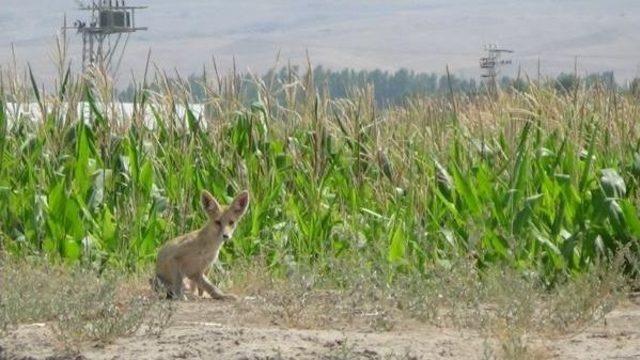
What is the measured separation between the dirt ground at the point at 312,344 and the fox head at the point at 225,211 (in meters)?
1.60

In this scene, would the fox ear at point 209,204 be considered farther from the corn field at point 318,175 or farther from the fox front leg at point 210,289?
the corn field at point 318,175

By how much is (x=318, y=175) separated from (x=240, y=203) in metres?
2.69

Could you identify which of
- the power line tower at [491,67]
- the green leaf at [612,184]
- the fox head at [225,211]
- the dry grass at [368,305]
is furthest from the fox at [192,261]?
the power line tower at [491,67]

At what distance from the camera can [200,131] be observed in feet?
43.7

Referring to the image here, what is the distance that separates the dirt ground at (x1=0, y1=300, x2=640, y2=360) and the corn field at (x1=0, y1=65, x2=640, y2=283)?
77.6 inches

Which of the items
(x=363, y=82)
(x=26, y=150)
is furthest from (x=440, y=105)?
(x=26, y=150)

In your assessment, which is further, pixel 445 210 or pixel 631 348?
pixel 445 210

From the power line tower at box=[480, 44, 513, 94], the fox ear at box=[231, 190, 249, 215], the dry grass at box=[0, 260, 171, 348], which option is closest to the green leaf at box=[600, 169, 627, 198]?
the fox ear at box=[231, 190, 249, 215]

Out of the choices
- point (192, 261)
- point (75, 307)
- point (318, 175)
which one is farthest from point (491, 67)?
point (75, 307)

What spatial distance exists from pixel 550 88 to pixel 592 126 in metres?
1.21

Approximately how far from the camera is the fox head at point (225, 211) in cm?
1003

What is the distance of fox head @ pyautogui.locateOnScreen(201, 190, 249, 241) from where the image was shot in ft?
32.9

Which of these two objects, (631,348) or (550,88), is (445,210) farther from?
(631,348)

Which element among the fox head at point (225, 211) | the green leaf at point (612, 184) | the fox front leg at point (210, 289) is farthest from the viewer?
the green leaf at point (612, 184)
